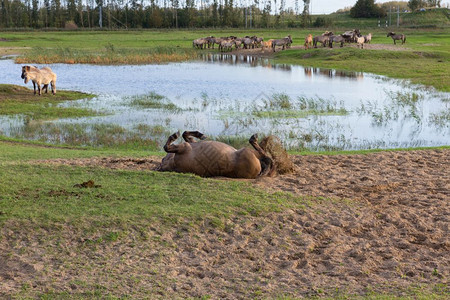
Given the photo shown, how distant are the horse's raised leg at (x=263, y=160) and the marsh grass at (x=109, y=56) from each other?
31.9 metres

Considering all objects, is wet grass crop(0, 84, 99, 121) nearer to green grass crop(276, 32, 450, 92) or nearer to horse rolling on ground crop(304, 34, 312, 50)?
green grass crop(276, 32, 450, 92)

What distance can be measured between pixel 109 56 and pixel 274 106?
2348cm

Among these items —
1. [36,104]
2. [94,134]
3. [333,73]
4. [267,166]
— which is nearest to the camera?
[267,166]

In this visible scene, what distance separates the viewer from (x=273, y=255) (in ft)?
20.4

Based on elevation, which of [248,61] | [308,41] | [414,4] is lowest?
[248,61]

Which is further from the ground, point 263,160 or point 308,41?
point 308,41

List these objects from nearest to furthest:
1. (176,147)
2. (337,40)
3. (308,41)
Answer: (176,147) < (337,40) < (308,41)

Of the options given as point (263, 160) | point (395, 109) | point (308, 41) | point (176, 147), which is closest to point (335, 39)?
point (308, 41)

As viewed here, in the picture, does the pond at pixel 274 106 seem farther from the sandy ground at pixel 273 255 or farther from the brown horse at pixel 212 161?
the sandy ground at pixel 273 255

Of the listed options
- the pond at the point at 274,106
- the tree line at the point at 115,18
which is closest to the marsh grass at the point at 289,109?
the pond at the point at 274,106

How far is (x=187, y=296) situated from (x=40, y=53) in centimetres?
4118

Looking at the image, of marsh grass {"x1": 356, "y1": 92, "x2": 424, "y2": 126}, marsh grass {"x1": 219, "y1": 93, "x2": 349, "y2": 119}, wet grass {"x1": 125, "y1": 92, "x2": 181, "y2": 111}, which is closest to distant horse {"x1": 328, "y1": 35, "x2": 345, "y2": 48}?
marsh grass {"x1": 356, "y1": 92, "x2": 424, "y2": 126}

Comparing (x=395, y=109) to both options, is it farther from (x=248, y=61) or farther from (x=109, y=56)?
(x=109, y=56)

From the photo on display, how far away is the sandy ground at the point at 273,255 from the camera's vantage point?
5.34 metres
